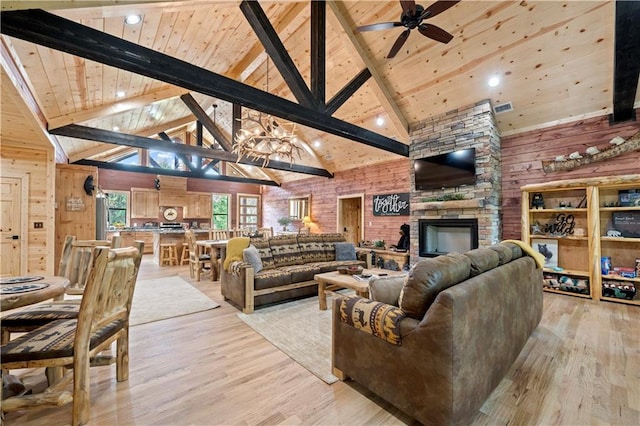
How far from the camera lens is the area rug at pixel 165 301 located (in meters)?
3.57

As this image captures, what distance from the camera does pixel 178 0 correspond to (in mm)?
2793

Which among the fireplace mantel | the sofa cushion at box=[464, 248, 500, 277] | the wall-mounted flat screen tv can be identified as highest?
the wall-mounted flat screen tv

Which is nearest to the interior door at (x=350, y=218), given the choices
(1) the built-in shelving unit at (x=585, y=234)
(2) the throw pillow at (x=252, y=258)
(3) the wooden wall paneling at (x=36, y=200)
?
(1) the built-in shelving unit at (x=585, y=234)

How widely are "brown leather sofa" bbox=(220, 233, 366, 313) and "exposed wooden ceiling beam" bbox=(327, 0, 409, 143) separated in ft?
9.15

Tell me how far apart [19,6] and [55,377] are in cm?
271

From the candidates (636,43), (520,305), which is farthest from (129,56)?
(636,43)

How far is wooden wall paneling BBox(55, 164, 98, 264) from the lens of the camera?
218 inches

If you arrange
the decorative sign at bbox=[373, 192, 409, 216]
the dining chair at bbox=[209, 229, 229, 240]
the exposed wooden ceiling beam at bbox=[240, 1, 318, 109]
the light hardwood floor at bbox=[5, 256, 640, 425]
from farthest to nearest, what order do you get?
1. the dining chair at bbox=[209, 229, 229, 240]
2. the decorative sign at bbox=[373, 192, 409, 216]
3. the exposed wooden ceiling beam at bbox=[240, 1, 318, 109]
4. the light hardwood floor at bbox=[5, 256, 640, 425]

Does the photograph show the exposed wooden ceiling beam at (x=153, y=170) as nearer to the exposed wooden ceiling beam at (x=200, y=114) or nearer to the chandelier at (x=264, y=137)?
the exposed wooden ceiling beam at (x=200, y=114)

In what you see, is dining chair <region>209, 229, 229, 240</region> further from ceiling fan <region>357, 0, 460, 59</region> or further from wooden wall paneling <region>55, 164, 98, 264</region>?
ceiling fan <region>357, 0, 460, 59</region>

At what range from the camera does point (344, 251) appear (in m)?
5.11

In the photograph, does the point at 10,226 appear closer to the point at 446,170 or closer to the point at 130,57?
the point at 130,57

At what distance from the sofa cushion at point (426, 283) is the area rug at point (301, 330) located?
98 cm

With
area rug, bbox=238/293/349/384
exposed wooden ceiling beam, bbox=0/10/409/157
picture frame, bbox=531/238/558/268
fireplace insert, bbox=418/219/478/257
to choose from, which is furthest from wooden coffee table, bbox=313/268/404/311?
picture frame, bbox=531/238/558/268
